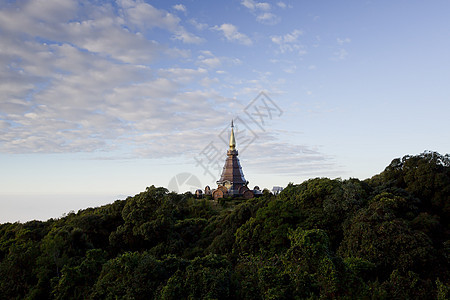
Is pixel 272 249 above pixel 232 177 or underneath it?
underneath

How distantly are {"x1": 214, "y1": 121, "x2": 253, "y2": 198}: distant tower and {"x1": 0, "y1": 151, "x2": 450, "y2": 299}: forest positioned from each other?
77.8ft

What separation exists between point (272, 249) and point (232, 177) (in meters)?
36.4

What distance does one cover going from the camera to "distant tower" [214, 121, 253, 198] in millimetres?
52656

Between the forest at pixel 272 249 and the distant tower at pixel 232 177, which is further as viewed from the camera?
the distant tower at pixel 232 177

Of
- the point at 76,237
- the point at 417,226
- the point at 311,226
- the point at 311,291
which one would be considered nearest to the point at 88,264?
the point at 76,237

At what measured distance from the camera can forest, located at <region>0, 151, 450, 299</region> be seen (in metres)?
12.9

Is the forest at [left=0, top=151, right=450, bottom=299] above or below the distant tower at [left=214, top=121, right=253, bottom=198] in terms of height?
below

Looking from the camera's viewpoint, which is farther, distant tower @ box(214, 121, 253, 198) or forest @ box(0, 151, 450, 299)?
distant tower @ box(214, 121, 253, 198)

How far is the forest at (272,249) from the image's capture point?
12875 millimetres

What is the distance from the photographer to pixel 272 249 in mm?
18953

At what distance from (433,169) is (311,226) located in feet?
34.1

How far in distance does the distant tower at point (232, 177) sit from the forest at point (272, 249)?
23.7m

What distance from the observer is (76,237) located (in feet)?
77.0

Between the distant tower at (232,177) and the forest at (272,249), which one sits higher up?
the distant tower at (232,177)
